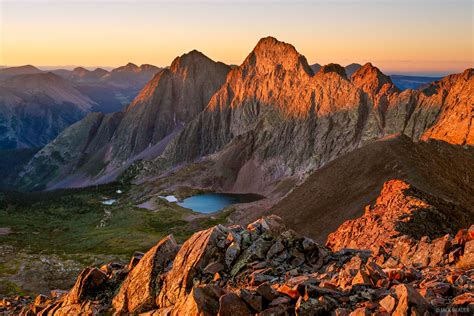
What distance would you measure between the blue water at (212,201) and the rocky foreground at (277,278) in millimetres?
112926

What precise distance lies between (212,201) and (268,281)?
140599mm

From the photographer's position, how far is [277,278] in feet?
84.5

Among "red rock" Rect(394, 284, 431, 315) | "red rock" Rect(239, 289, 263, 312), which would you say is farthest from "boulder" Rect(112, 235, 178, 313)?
"red rock" Rect(394, 284, 431, 315)

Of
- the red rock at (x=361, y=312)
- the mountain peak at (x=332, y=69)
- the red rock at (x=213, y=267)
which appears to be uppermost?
the mountain peak at (x=332, y=69)

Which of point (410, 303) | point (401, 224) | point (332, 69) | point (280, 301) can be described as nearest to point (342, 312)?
point (410, 303)

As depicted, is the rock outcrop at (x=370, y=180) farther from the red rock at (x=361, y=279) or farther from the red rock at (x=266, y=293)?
the red rock at (x=266, y=293)

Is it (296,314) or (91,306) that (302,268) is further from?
(91,306)

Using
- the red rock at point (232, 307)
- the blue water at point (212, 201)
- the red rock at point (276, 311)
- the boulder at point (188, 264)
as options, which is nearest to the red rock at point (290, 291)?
the red rock at point (276, 311)

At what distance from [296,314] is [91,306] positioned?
2014 cm

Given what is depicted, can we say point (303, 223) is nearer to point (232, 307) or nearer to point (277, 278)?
point (277, 278)

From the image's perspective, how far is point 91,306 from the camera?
33.3 m

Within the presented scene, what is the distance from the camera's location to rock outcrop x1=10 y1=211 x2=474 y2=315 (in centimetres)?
1972

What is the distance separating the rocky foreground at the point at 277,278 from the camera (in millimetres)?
19781

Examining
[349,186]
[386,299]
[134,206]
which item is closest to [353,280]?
[386,299]
